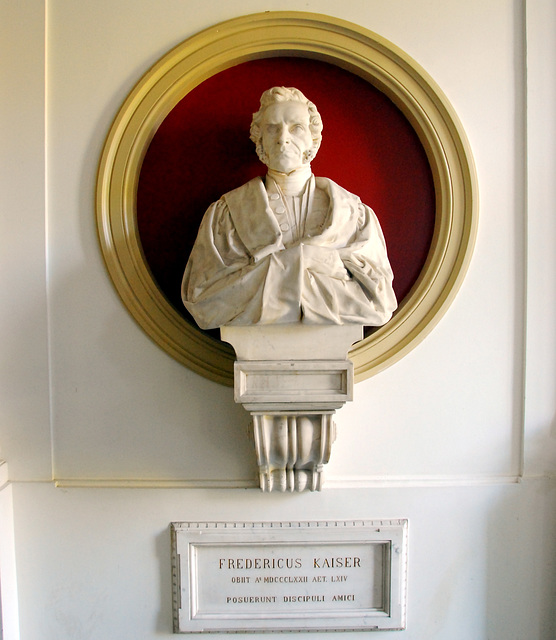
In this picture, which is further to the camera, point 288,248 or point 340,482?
point 340,482

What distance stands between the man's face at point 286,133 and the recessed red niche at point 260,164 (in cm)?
38

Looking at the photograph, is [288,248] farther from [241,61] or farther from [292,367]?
[241,61]

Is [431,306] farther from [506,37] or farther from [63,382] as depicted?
[63,382]

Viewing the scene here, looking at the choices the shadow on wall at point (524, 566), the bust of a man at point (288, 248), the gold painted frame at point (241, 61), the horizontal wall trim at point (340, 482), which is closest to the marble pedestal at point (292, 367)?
the bust of a man at point (288, 248)

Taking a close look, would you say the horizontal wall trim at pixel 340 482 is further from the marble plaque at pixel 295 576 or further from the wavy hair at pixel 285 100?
the wavy hair at pixel 285 100

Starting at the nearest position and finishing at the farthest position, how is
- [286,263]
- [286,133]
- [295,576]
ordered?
1. [286,263]
2. [286,133]
3. [295,576]

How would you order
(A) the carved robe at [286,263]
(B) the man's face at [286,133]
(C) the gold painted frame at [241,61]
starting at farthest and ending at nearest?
1. (C) the gold painted frame at [241,61]
2. (B) the man's face at [286,133]
3. (A) the carved robe at [286,263]

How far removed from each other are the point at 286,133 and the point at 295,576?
206cm

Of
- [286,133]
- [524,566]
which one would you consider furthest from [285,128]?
[524,566]

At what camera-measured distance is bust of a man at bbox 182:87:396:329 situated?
2.26 meters

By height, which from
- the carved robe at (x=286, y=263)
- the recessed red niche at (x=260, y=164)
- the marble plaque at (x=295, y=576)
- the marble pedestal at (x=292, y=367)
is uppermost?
the recessed red niche at (x=260, y=164)

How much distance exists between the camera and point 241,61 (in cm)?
279

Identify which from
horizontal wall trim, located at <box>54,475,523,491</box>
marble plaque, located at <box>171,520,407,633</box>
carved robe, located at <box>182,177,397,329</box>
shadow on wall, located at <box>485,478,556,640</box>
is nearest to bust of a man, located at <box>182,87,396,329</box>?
carved robe, located at <box>182,177,397,329</box>

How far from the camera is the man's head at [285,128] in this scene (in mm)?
2398
